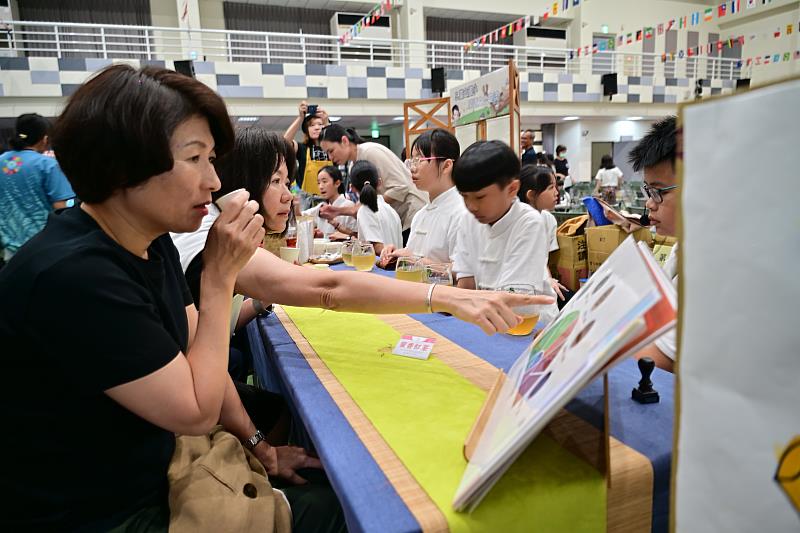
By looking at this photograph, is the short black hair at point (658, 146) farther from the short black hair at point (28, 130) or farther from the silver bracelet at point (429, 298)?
the short black hair at point (28, 130)

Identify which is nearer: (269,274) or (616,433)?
(616,433)

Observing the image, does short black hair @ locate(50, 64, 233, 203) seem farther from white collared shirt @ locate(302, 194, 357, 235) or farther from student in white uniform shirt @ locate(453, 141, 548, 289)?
white collared shirt @ locate(302, 194, 357, 235)

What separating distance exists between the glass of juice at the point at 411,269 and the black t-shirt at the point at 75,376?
985 mm

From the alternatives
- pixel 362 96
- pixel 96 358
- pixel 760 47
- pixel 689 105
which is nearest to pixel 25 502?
pixel 96 358

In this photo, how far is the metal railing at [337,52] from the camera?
1009cm

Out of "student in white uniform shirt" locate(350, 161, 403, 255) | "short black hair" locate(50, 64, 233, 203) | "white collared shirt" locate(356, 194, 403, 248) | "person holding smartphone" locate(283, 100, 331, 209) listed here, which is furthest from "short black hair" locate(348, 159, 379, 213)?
"short black hair" locate(50, 64, 233, 203)

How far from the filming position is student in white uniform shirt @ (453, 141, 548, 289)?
2.04 meters

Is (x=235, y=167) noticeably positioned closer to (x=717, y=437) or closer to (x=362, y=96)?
(x=717, y=437)

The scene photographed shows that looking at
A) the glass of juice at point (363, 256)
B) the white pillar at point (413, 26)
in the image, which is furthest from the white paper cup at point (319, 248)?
the white pillar at point (413, 26)

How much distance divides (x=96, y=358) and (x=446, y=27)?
14817mm

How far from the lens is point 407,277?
72.4 inches

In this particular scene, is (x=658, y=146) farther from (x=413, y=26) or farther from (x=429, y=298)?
(x=413, y=26)

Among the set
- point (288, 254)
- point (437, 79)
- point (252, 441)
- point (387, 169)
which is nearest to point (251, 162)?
point (288, 254)

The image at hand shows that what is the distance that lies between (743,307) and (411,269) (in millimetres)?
1408
